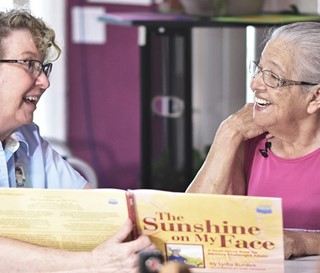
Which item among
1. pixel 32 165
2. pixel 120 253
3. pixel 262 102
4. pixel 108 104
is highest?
pixel 262 102

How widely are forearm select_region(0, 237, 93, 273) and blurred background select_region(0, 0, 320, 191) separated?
3467mm

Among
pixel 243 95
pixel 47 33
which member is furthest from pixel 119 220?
pixel 243 95

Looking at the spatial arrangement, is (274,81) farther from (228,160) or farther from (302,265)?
(302,265)

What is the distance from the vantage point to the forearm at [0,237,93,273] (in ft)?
6.39

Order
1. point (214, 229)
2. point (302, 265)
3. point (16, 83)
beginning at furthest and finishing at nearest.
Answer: point (16, 83)
point (302, 265)
point (214, 229)

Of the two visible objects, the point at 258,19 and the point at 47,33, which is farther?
the point at 258,19

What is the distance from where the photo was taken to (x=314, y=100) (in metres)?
2.38

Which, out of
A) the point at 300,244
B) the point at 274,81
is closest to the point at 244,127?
the point at 274,81

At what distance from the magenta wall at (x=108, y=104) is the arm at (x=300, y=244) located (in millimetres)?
3732

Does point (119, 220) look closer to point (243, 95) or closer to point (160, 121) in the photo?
point (160, 121)

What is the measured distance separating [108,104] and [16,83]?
3.76m

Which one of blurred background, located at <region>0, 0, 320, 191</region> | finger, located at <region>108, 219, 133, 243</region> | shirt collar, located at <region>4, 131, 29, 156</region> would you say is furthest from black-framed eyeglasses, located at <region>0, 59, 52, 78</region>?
blurred background, located at <region>0, 0, 320, 191</region>

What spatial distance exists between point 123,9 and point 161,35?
133cm

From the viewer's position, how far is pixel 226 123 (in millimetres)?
2535
